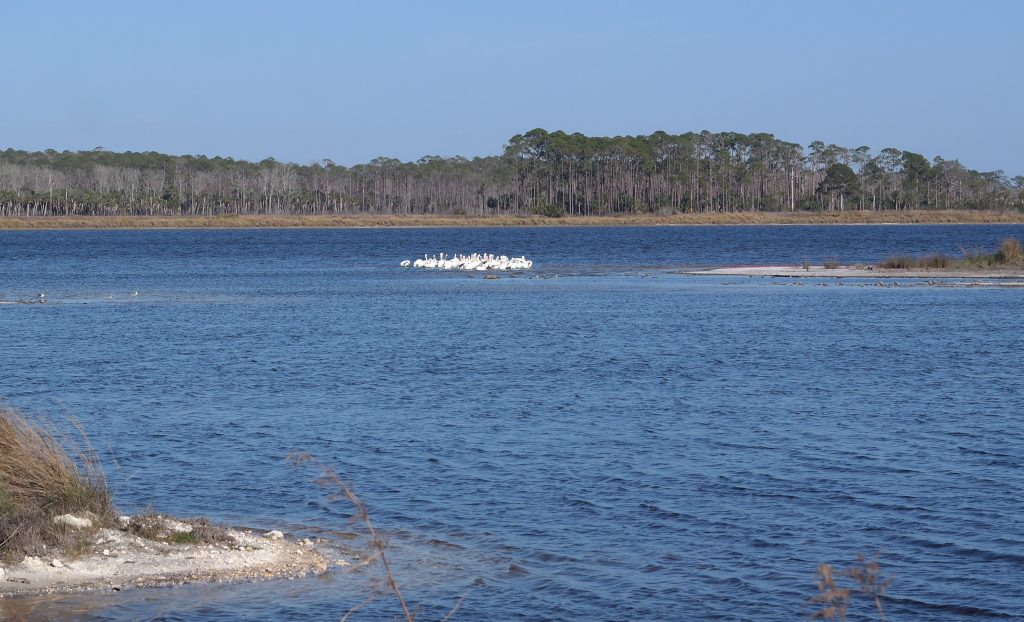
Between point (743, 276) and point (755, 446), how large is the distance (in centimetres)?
4259

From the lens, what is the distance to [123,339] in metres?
33.1

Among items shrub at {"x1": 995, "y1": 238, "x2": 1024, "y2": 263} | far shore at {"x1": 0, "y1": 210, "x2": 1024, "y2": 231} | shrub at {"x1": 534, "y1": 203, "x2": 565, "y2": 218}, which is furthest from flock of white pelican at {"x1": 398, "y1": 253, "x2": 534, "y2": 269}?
shrub at {"x1": 534, "y1": 203, "x2": 565, "y2": 218}

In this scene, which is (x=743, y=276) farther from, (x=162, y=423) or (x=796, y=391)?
(x=162, y=423)

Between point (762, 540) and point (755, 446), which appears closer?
point (762, 540)

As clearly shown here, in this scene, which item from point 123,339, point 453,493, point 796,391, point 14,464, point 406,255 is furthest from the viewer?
point 406,255

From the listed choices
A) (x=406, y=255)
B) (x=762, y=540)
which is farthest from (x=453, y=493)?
(x=406, y=255)

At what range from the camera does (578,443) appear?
17984 mm

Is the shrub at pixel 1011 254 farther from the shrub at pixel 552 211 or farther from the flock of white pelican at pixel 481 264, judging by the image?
the shrub at pixel 552 211

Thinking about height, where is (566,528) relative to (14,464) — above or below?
below

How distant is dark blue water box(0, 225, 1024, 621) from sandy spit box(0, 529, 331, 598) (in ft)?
0.99

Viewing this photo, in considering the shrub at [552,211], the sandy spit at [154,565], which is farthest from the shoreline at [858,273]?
the shrub at [552,211]

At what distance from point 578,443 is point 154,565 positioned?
7.74 m

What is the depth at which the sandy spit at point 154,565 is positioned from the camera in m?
10.9

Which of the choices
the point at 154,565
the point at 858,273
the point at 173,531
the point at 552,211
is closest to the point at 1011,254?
the point at 858,273
